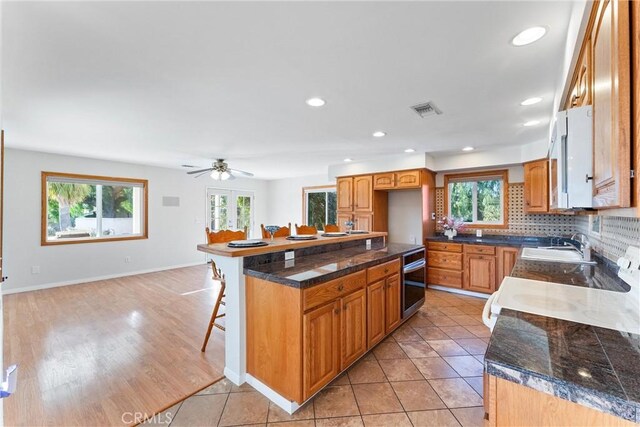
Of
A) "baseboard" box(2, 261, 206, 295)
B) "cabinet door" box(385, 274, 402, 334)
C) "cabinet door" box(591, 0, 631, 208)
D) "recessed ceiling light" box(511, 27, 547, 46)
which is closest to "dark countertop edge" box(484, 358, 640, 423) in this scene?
"cabinet door" box(591, 0, 631, 208)

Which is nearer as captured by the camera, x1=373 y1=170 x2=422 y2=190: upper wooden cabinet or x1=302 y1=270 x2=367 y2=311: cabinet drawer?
x1=302 y1=270 x2=367 y2=311: cabinet drawer

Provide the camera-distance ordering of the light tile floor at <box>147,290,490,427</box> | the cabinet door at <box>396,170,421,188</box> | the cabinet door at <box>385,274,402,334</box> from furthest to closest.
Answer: the cabinet door at <box>396,170,421,188</box> < the cabinet door at <box>385,274,402,334</box> < the light tile floor at <box>147,290,490,427</box>

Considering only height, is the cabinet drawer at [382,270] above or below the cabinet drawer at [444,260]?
above

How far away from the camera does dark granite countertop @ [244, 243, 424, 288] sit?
5.97 ft

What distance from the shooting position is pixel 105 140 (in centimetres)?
376

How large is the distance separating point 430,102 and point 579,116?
1468mm

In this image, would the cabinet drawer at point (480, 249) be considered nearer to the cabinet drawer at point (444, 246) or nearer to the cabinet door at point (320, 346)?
the cabinet drawer at point (444, 246)

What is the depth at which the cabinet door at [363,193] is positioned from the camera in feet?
16.7

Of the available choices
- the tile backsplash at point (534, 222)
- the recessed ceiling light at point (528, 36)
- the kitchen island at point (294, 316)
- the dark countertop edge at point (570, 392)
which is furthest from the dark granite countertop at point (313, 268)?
the tile backsplash at point (534, 222)

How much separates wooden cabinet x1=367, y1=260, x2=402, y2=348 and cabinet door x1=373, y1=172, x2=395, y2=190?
7.23ft

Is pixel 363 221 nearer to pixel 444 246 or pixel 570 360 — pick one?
pixel 444 246

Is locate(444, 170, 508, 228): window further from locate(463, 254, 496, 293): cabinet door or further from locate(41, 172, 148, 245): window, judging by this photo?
Result: locate(41, 172, 148, 245): window

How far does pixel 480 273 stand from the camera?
4168mm

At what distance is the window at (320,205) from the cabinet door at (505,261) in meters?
3.77
